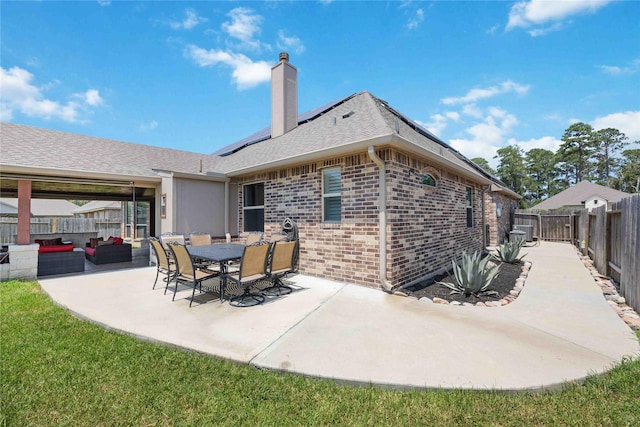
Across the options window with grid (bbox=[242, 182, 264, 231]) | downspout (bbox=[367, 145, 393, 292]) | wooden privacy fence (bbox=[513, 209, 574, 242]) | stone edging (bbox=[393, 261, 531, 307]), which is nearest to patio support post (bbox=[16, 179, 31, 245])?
window with grid (bbox=[242, 182, 264, 231])

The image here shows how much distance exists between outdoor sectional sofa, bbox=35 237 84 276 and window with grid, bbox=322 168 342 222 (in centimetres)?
746

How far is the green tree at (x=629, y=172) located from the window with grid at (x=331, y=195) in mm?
56035

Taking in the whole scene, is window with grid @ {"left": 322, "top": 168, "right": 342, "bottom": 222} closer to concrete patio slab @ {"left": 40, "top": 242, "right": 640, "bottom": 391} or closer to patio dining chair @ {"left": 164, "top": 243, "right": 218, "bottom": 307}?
concrete patio slab @ {"left": 40, "top": 242, "right": 640, "bottom": 391}

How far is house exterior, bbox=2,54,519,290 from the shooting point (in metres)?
5.84

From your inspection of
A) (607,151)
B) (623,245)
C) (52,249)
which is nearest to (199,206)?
(52,249)

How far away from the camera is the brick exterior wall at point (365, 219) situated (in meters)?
5.82

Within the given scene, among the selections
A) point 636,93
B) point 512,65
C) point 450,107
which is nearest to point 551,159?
point 636,93

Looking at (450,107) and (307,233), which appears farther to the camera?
(450,107)

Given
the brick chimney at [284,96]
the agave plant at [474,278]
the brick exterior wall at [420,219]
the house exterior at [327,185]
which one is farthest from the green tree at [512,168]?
the agave plant at [474,278]

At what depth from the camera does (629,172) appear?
1649 inches

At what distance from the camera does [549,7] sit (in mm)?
7211

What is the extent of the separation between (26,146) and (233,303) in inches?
349

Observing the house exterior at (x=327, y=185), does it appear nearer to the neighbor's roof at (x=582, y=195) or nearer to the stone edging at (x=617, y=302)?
the stone edging at (x=617, y=302)

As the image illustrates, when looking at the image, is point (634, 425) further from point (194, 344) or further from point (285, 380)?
point (194, 344)
